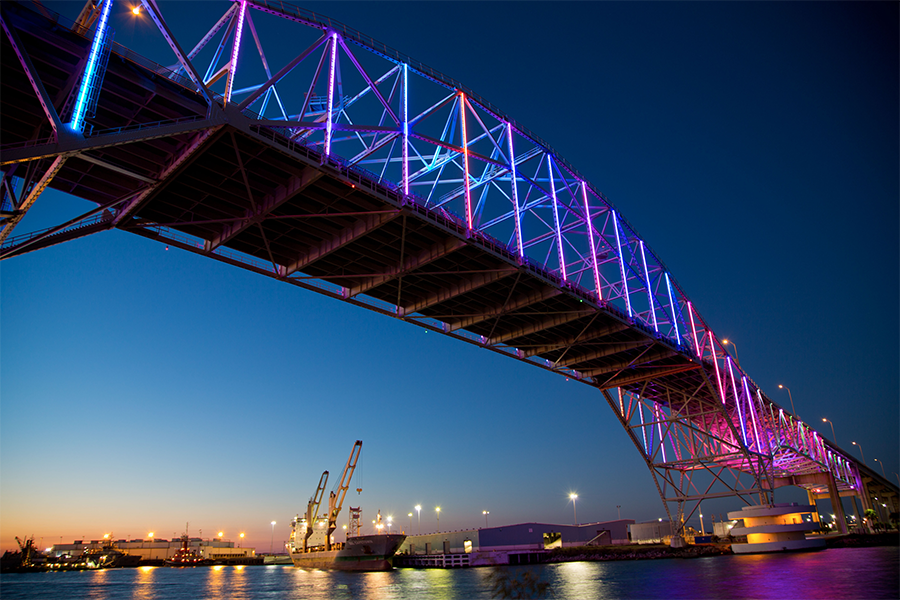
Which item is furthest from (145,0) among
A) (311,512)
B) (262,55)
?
(311,512)

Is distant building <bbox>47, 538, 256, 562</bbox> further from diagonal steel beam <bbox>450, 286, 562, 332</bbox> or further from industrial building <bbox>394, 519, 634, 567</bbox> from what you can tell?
diagonal steel beam <bbox>450, 286, 562, 332</bbox>

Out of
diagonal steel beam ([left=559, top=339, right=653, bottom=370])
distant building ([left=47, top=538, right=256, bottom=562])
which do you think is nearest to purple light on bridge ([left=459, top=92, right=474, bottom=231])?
diagonal steel beam ([left=559, top=339, right=653, bottom=370])

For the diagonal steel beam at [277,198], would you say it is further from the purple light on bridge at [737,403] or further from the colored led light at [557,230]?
the purple light on bridge at [737,403]

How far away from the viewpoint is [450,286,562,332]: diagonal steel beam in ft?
132

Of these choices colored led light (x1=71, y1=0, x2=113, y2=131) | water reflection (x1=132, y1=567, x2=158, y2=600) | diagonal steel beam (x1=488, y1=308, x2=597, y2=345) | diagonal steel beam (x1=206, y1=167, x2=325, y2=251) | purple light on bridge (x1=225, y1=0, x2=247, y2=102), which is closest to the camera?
colored led light (x1=71, y1=0, x2=113, y2=131)

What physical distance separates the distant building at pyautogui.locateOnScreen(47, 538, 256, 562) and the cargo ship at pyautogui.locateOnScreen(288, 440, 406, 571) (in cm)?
8372

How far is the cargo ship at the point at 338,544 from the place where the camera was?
86.7m

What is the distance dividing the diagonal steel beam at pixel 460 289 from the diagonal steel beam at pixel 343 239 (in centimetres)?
906

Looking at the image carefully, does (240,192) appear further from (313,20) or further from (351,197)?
(313,20)

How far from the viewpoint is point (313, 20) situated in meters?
28.0

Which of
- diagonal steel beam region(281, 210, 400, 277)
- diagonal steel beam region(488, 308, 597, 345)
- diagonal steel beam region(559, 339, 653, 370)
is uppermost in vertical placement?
diagonal steel beam region(281, 210, 400, 277)

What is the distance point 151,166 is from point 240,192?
401 cm

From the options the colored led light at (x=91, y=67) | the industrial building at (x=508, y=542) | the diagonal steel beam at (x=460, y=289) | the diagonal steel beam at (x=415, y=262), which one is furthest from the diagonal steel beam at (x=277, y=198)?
the industrial building at (x=508, y=542)

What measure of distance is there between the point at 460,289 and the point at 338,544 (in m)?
72.1
